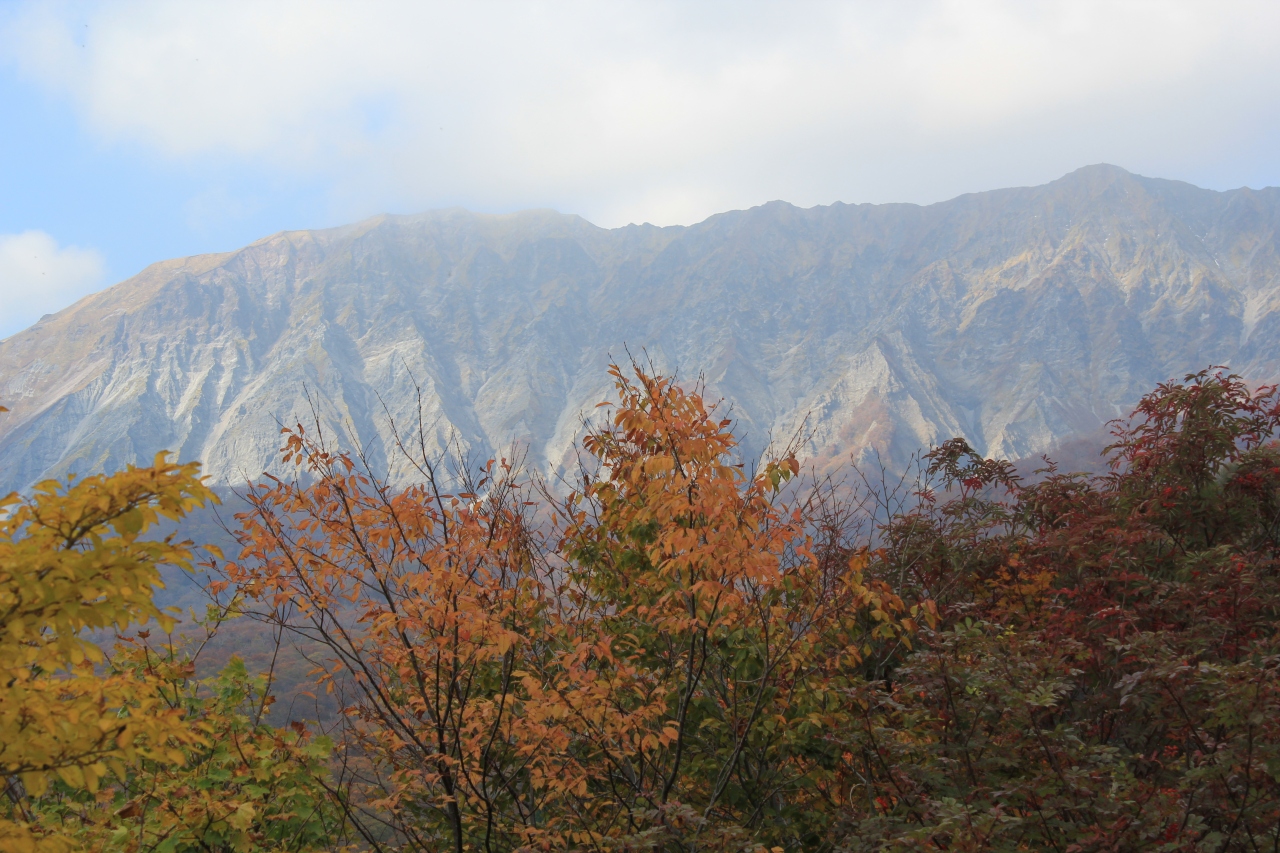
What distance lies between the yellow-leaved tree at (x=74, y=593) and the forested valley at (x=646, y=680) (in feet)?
0.04

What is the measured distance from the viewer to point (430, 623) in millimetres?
5652

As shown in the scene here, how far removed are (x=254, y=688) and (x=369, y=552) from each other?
88.8 inches

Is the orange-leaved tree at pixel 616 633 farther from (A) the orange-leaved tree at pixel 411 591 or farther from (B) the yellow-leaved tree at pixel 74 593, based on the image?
(B) the yellow-leaved tree at pixel 74 593

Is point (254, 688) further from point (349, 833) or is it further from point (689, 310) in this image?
point (689, 310)

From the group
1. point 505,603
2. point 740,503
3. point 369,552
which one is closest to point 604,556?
point 505,603

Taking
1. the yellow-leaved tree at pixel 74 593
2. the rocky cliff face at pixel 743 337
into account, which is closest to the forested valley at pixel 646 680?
the yellow-leaved tree at pixel 74 593

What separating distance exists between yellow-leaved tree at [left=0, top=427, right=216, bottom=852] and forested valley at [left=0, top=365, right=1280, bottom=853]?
1cm

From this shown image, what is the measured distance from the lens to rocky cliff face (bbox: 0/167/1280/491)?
139m

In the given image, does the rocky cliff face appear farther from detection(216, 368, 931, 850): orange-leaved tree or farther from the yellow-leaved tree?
the yellow-leaved tree

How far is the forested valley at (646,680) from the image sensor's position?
2.88m

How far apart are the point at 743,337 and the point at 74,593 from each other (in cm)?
17485

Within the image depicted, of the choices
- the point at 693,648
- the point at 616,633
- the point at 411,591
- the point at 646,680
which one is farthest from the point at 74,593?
the point at 616,633

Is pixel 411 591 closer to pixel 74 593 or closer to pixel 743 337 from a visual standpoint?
pixel 74 593

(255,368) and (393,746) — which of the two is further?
(255,368)
